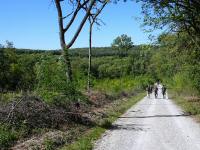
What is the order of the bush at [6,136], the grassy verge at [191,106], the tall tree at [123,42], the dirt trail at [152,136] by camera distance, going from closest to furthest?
the bush at [6,136]
the dirt trail at [152,136]
the grassy verge at [191,106]
the tall tree at [123,42]

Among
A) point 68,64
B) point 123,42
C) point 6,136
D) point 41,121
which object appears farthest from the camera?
point 123,42

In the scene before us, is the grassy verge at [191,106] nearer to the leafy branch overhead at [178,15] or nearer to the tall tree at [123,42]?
the leafy branch overhead at [178,15]

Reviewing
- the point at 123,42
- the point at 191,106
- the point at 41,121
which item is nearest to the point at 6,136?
the point at 41,121

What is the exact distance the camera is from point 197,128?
1908cm

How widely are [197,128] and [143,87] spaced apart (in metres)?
69.1

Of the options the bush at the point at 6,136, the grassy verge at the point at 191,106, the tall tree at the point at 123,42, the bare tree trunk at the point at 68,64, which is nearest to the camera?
the bush at the point at 6,136

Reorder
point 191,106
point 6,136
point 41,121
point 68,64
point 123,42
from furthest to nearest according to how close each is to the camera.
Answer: point 123,42 < point 191,106 < point 68,64 < point 41,121 < point 6,136

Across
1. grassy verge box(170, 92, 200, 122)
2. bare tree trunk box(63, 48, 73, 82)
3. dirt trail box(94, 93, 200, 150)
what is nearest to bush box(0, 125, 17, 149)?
dirt trail box(94, 93, 200, 150)

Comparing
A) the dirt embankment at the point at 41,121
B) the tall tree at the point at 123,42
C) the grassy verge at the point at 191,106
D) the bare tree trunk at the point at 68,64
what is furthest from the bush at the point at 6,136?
the tall tree at the point at 123,42

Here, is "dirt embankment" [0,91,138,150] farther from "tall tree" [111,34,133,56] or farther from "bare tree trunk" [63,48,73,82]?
"tall tree" [111,34,133,56]

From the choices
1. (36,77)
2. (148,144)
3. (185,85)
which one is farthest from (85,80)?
(185,85)

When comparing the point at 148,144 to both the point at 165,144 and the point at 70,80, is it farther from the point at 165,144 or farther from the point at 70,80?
the point at 70,80

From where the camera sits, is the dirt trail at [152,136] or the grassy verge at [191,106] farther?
the grassy verge at [191,106]

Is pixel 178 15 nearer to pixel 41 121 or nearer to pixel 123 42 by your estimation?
pixel 41 121
